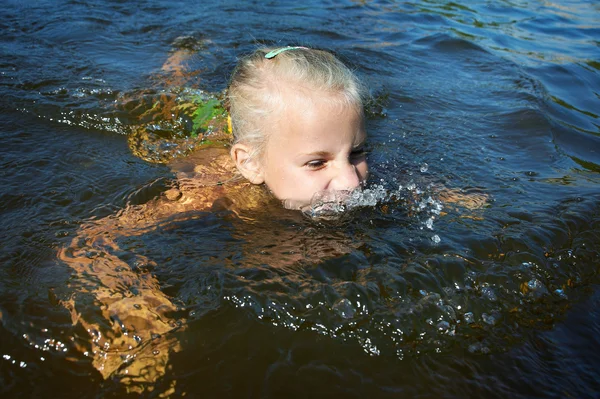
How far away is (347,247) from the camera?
2.76m

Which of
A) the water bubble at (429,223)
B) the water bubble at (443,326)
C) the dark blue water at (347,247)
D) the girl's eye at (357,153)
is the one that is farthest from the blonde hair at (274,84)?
the water bubble at (443,326)

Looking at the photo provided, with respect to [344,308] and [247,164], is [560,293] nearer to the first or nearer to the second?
[344,308]

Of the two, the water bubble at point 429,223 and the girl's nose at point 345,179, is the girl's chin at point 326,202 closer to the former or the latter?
the girl's nose at point 345,179

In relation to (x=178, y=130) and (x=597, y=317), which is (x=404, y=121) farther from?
(x=597, y=317)

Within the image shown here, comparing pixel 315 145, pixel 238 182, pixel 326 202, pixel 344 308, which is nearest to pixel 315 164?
pixel 315 145

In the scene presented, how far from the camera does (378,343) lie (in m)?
2.11

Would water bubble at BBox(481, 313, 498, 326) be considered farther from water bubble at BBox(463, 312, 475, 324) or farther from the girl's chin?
the girl's chin

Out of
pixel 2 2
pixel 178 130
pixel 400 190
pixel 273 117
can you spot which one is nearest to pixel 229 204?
pixel 273 117

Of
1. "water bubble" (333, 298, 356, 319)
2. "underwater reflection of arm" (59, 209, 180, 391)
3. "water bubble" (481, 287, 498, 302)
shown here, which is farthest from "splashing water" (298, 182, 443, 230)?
"underwater reflection of arm" (59, 209, 180, 391)

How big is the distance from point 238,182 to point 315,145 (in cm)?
76

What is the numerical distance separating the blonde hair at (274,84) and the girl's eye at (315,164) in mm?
343

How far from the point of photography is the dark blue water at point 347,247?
6.53 ft

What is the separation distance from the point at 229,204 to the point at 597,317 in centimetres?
203

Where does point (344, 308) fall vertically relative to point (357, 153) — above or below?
below
